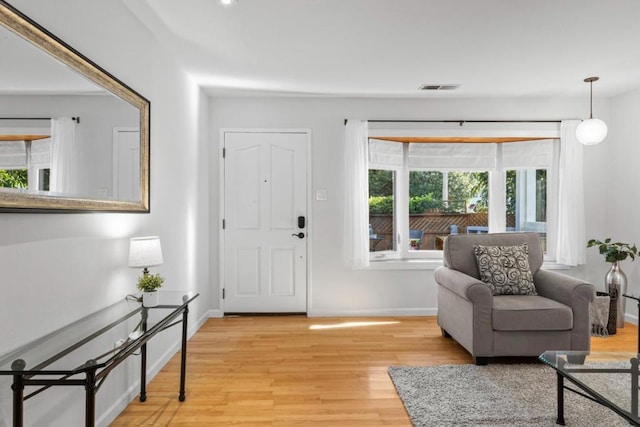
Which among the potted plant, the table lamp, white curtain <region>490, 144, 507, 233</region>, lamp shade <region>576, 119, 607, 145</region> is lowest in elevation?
the potted plant

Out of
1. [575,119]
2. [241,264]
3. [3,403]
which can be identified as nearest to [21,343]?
[3,403]

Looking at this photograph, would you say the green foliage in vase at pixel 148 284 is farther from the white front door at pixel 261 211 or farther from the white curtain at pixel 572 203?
the white curtain at pixel 572 203

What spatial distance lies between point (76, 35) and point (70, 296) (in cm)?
127

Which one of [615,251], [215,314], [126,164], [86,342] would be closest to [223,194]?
[215,314]

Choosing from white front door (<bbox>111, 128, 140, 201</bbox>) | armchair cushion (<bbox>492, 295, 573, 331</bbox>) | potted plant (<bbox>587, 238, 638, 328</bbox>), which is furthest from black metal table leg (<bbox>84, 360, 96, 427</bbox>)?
potted plant (<bbox>587, 238, 638, 328</bbox>)

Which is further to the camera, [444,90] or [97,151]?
[444,90]

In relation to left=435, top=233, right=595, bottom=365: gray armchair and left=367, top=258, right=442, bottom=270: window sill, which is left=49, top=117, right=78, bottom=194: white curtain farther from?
left=367, top=258, right=442, bottom=270: window sill

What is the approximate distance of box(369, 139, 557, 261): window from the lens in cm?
461

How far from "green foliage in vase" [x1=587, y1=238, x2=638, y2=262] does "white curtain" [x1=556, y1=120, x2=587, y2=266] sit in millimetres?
199

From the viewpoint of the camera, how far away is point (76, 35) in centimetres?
191

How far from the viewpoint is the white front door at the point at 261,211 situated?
14.6ft

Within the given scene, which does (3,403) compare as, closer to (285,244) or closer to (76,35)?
(76,35)

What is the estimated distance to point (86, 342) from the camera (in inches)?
62.9

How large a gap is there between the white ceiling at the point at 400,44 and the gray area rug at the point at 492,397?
225cm
